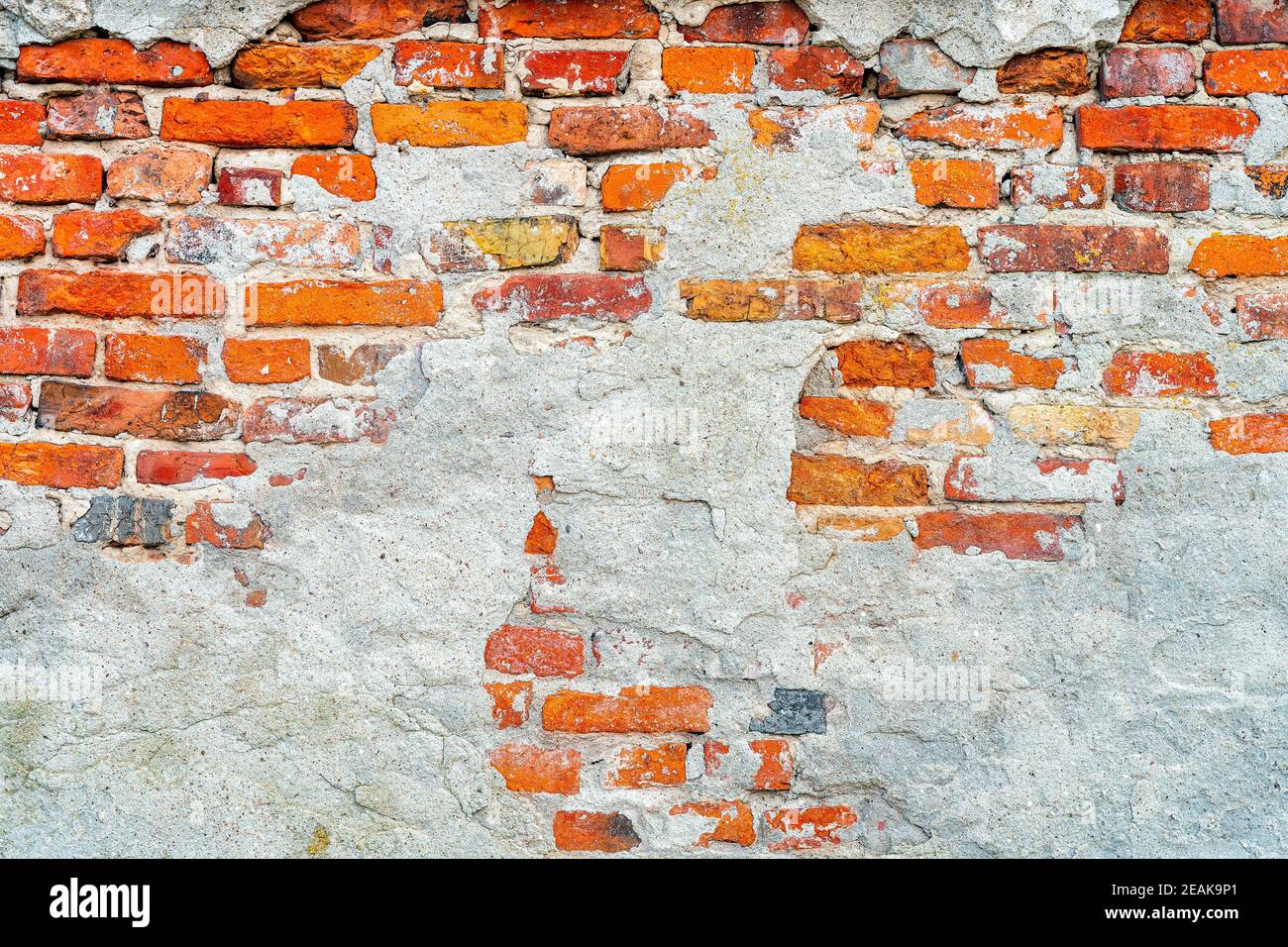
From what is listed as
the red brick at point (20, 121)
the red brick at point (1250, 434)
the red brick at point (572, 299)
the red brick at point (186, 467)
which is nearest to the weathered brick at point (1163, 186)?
the red brick at point (1250, 434)

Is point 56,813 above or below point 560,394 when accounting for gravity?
below

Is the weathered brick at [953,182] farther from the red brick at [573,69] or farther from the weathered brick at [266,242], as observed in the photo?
the weathered brick at [266,242]

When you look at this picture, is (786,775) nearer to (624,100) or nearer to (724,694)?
(724,694)

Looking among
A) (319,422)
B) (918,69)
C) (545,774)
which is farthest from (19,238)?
(918,69)

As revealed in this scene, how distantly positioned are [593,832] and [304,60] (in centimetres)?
131

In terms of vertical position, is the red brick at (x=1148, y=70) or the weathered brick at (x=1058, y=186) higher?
the red brick at (x=1148, y=70)

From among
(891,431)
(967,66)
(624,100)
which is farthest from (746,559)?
(967,66)

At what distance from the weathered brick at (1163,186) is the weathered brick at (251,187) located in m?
1.35

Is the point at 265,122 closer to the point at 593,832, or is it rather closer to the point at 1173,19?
the point at 593,832

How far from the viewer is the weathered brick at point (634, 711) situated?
1.57 m

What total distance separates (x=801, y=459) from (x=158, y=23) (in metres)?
1.23

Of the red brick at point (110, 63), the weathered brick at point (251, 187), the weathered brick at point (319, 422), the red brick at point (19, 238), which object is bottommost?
the weathered brick at point (319, 422)

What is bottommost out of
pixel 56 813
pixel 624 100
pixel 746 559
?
pixel 56 813

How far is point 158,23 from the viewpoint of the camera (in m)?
1.55
